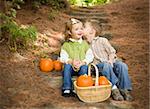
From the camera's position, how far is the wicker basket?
4.18m

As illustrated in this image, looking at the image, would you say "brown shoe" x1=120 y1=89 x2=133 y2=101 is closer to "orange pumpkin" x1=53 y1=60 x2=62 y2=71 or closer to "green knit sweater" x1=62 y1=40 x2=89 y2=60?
"green knit sweater" x1=62 y1=40 x2=89 y2=60

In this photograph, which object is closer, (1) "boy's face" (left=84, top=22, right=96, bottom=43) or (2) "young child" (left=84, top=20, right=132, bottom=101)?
(2) "young child" (left=84, top=20, right=132, bottom=101)

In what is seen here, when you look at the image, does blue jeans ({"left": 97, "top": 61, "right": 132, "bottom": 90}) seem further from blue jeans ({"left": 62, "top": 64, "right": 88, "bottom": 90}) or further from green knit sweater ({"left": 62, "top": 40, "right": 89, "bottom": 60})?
green knit sweater ({"left": 62, "top": 40, "right": 89, "bottom": 60})

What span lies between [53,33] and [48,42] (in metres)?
0.65

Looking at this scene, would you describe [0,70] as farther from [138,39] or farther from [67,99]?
[138,39]

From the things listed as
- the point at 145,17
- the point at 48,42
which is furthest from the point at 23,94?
the point at 145,17

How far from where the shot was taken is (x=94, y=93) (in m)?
4.20

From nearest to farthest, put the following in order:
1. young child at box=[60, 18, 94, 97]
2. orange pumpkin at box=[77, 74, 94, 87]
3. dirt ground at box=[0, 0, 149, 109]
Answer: orange pumpkin at box=[77, 74, 94, 87] < dirt ground at box=[0, 0, 149, 109] < young child at box=[60, 18, 94, 97]

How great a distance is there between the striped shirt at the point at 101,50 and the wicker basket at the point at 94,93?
0.59 meters

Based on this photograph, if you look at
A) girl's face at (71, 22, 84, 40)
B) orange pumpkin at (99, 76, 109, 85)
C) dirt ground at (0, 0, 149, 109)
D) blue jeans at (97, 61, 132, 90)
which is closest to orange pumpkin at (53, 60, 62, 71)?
dirt ground at (0, 0, 149, 109)

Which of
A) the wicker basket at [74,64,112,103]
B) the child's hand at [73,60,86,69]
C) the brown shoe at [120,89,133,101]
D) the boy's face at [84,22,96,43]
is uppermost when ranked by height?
the boy's face at [84,22,96,43]

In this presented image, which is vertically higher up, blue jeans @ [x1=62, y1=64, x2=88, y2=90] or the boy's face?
the boy's face

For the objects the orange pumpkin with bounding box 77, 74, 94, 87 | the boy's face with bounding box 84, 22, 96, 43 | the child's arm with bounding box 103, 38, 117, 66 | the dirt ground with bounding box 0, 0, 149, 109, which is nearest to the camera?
the orange pumpkin with bounding box 77, 74, 94, 87

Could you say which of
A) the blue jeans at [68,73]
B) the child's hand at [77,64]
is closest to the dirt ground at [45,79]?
the blue jeans at [68,73]
